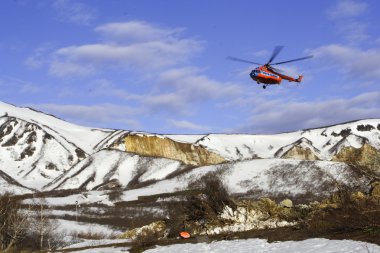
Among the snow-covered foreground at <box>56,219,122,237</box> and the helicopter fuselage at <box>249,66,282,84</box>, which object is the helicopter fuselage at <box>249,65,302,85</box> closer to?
the helicopter fuselage at <box>249,66,282,84</box>

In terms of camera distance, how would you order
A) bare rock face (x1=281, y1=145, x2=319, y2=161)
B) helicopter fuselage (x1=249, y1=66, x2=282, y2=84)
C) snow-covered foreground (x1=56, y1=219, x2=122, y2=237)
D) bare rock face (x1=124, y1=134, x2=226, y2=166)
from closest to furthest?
helicopter fuselage (x1=249, y1=66, x2=282, y2=84) → snow-covered foreground (x1=56, y1=219, x2=122, y2=237) → bare rock face (x1=124, y1=134, x2=226, y2=166) → bare rock face (x1=281, y1=145, x2=319, y2=161)

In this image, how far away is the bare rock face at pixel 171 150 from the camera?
166125mm

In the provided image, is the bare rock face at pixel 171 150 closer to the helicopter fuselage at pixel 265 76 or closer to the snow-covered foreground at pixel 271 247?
the helicopter fuselage at pixel 265 76

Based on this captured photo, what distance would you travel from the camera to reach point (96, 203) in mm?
96875

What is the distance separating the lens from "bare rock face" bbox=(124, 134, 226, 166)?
166 meters

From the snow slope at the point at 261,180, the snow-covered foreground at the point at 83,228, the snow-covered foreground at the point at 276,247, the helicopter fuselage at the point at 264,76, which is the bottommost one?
the snow-covered foreground at the point at 276,247

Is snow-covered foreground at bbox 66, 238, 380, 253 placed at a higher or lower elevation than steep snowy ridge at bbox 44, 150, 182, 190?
lower

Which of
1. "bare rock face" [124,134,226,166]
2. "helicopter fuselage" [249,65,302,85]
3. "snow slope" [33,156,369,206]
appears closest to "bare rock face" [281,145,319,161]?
"bare rock face" [124,134,226,166]

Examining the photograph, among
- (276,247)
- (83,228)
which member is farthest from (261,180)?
(276,247)

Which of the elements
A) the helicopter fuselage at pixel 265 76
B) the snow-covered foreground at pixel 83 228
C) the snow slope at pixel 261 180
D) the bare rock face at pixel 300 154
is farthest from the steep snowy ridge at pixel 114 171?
the helicopter fuselage at pixel 265 76

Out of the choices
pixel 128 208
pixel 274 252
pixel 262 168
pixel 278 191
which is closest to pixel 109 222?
pixel 128 208

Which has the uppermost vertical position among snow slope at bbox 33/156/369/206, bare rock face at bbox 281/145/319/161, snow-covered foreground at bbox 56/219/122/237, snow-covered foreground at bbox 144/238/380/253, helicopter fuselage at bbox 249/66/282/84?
bare rock face at bbox 281/145/319/161

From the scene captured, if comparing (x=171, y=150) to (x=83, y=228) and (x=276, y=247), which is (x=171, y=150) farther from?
(x=276, y=247)

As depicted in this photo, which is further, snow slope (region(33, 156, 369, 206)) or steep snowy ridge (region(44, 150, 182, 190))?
steep snowy ridge (region(44, 150, 182, 190))
